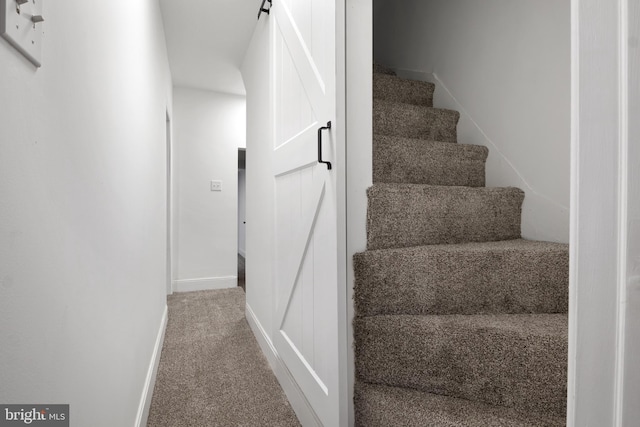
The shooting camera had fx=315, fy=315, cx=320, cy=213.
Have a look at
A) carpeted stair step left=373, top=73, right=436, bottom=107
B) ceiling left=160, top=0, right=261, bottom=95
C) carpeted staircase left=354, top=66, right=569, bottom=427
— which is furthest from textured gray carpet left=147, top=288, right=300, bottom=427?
ceiling left=160, top=0, right=261, bottom=95

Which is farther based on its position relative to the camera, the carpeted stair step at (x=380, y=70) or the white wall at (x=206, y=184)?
the white wall at (x=206, y=184)

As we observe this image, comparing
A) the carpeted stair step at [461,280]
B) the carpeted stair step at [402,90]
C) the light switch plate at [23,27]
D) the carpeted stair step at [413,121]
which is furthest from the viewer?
the carpeted stair step at [402,90]

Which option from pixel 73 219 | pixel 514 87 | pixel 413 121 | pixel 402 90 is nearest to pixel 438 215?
pixel 413 121

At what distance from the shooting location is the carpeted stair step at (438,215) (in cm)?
122

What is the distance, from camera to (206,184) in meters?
3.90

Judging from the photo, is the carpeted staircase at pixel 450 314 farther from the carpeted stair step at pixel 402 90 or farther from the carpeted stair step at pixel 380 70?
the carpeted stair step at pixel 380 70

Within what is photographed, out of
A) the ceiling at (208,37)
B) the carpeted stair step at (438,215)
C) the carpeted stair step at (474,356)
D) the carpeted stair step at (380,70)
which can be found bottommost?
the carpeted stair step at (474,356)

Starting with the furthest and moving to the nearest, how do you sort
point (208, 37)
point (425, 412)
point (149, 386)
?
1. point (208, 37)
2. point (149, 386)
3. point (425, 412)

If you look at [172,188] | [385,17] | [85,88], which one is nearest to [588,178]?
[85,88]

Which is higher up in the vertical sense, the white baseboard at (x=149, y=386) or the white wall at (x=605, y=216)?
the white wall at (x=605, y=216)

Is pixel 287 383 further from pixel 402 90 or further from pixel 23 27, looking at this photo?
pixel 402 90

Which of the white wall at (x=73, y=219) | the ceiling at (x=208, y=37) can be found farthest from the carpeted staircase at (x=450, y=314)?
the ceiling at (x=208, y=37)

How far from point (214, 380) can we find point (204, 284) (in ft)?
7.25

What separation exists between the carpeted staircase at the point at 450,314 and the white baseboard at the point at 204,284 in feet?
9.89
